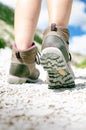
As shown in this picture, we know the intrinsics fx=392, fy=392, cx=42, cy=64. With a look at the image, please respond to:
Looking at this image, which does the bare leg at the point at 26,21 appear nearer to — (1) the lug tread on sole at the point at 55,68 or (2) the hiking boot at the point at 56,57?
(2) the hiking boot at the point at 56,57

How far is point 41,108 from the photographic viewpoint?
287 cm

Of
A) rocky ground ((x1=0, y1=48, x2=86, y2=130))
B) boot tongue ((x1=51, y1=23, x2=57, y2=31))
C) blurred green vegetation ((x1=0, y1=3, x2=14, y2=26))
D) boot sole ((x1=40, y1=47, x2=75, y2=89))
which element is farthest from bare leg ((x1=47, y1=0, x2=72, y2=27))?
blurred green vegetation ((x1=0, y1=3, x2=14, y2=26))

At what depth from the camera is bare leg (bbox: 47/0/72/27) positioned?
3.51 metres

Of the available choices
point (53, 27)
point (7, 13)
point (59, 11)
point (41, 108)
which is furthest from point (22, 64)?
point (7, 13)

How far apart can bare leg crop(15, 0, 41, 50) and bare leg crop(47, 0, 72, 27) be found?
209mm

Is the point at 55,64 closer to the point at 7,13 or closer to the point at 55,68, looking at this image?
the point at 55,68

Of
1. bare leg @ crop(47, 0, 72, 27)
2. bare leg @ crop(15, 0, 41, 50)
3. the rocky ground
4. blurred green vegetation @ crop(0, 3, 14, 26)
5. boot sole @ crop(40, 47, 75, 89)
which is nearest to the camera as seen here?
the rocky ground

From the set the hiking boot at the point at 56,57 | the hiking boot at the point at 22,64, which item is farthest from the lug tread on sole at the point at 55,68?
the hiking boot at the point at 22,64

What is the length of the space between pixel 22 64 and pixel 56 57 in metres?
0.76

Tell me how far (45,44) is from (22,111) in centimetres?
81

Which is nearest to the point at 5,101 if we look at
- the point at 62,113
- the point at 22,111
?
the point at 22,111

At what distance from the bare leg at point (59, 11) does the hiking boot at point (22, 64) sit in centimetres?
43

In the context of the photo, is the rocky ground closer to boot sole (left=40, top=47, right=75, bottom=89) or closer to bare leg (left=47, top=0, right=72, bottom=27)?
boot sole (left=40, top=47, right=75, bottom=89)

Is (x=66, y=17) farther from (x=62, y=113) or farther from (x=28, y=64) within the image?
(x=62, y=113)
